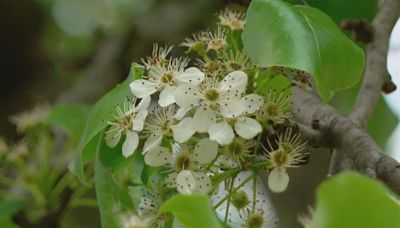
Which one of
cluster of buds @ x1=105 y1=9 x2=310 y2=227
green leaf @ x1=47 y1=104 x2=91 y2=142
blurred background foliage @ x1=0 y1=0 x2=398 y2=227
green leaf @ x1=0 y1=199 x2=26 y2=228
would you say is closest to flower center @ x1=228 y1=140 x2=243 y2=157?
cluster of buds @ x1=105 y1=9 x2=310 y2=227

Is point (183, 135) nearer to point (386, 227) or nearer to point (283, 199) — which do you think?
point (386, 227)

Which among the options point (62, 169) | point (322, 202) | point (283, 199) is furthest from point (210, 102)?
point (283, 199)

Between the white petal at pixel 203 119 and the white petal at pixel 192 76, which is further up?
the white petal at pixel 192 76

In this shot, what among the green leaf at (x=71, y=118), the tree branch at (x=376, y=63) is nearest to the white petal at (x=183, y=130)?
the tree branch at (x=376, y=63)

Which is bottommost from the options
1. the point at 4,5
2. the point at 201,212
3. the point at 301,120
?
the point at 301,120

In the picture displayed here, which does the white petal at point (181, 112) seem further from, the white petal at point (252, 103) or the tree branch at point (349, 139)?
the tree branch at point (349, 139)
